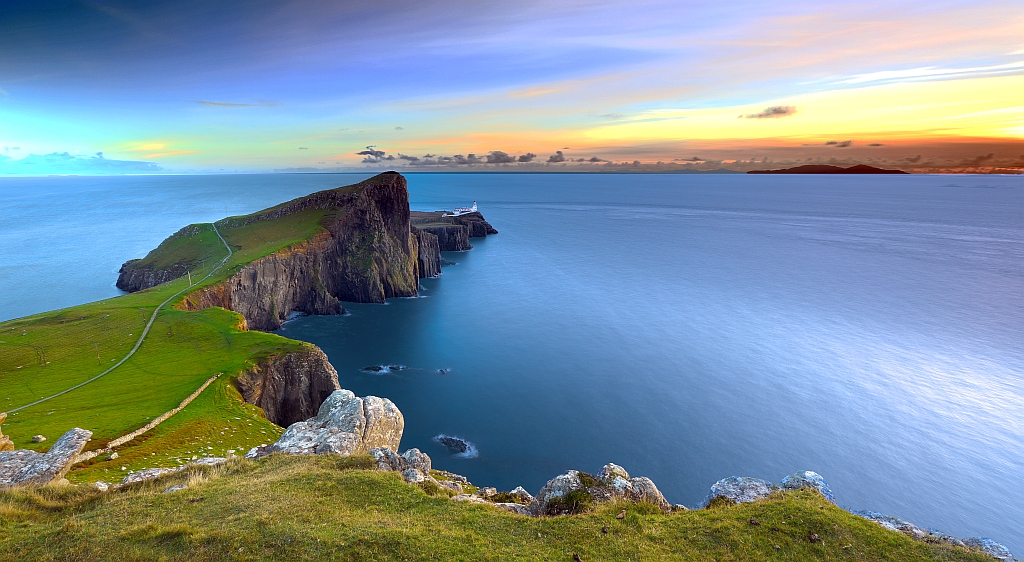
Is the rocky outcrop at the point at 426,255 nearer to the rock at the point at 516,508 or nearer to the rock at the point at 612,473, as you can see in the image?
the rock at the point at 612,473

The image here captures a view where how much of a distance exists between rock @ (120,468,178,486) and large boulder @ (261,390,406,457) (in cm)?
662

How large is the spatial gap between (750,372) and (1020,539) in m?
37.6

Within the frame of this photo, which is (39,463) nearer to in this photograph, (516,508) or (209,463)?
(209,463)

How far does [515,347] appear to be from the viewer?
94.6 m

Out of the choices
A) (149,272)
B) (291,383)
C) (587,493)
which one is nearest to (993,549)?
(587,493)

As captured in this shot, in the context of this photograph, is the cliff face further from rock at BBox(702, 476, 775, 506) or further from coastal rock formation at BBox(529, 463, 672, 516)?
rock at BBox(702, 476, 775, 506)

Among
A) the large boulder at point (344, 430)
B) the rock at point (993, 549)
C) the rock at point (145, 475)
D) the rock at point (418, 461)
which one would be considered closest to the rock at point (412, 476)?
the rock at point (418, 461)

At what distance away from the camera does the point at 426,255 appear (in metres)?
160

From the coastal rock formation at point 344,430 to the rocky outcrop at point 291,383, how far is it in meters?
21.6

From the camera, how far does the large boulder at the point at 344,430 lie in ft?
120

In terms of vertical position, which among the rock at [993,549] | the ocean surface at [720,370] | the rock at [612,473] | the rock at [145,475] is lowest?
the ocean surface at [720,370]

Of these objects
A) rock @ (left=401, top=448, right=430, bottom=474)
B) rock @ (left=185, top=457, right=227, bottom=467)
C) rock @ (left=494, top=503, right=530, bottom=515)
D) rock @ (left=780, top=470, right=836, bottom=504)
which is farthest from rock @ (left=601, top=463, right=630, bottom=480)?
rock @ (left=185, top=457, right=227, bottom=467)

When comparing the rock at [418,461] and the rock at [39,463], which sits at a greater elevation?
the rock at [39,463]

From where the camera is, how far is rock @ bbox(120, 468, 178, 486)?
29.9 m
